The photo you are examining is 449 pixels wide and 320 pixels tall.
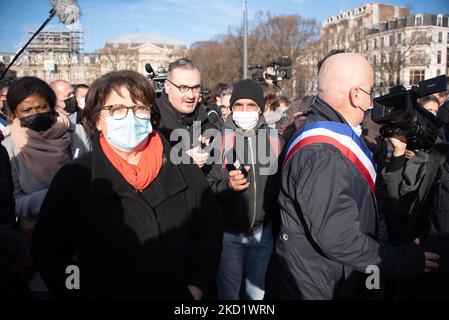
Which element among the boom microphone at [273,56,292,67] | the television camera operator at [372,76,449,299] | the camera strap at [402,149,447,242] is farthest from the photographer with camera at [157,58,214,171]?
the boom microphone at [273,56,292,67]

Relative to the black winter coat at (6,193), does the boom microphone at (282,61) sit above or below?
above

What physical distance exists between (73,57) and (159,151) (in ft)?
162

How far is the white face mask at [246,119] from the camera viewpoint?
11.0 feet

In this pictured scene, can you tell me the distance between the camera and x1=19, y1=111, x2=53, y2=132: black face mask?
2.78m

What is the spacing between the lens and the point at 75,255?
2014mm

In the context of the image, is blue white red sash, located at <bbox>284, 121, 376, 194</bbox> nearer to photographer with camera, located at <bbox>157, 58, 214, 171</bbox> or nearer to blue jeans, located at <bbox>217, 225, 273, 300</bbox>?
blue jeans, located at <bbox>217, 225, 273, 300</bbox>

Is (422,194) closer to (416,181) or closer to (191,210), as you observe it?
(416,181)

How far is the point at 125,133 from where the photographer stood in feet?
6.49

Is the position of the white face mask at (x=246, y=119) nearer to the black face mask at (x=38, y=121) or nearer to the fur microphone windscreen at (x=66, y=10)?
the black face mask at (x=38, y=121)

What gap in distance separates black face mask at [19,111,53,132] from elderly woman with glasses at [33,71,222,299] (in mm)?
941

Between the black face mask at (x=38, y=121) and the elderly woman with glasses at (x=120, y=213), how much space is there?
941 mm

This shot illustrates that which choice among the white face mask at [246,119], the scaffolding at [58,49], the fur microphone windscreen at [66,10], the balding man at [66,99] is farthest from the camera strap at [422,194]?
the scaffolding at [58,49]

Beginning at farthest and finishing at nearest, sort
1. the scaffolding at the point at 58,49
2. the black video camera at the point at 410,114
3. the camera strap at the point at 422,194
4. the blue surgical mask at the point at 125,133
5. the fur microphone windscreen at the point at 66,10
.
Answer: the scaffolding at the point at 58,49
the fur microphone windscreen at the point at 66,10
the camera strap at the point at 422,194
the black video camera at the point at 410,114
the blue surgical mask at the point at 125,133
